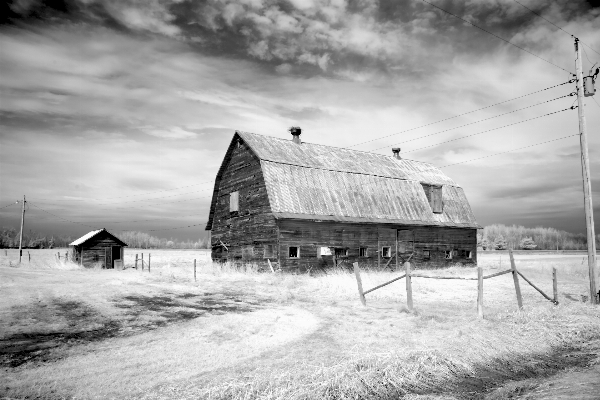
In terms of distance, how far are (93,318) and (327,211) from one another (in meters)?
15.5

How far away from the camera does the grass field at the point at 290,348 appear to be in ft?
18.6

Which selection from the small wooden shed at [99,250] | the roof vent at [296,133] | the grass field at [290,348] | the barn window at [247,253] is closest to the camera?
the grass field at [290,348]

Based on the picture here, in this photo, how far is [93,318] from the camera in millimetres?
10320

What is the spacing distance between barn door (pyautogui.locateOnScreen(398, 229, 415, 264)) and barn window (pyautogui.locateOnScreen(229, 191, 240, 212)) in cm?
1073

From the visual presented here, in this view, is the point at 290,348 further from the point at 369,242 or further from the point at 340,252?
the point at 369,242

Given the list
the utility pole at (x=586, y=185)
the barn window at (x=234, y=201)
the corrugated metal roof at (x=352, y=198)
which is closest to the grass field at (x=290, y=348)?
the utility pole at (x=586, y=185)

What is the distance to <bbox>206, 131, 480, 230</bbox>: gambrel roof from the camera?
76.6ft

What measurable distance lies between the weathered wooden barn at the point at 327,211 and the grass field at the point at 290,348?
30.1 ft

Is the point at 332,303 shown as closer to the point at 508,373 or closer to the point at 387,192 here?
the point at 508,373

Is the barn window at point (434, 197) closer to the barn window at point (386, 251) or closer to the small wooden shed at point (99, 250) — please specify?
the barn window at point (386, 251)

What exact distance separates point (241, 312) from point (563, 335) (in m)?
7.72

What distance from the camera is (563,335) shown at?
352 inches

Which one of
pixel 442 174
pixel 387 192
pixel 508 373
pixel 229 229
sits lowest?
pixel 508 373

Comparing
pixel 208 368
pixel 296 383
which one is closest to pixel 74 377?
pixel 208 368
